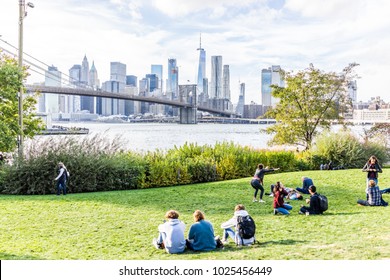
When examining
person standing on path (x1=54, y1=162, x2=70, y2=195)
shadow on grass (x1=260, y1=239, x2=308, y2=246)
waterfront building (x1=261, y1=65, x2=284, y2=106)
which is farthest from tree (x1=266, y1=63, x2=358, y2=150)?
shadow on grass (x1=260, y1=239, x2=308, y2=246)

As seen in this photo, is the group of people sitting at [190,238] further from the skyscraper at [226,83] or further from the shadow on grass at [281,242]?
the skyscraper at [226,83]

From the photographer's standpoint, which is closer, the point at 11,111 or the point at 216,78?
the point at 11,111

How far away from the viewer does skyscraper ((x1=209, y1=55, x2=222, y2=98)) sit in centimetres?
4650

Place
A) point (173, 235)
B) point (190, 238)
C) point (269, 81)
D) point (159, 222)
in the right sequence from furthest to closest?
point (269, 81)
point (159, 222)
point (190, 238)
point (173, 235)

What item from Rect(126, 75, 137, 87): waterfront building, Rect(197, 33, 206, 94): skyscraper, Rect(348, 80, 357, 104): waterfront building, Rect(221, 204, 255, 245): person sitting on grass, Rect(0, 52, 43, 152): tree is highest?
Rect(197, 33, 206, 94): skyscraper

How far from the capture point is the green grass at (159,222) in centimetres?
632

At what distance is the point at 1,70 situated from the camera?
49.4 ft

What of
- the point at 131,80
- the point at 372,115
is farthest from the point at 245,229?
the point at 131,80

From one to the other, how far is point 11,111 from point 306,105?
14.0 m

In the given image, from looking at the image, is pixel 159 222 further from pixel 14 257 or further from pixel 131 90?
pixel 131 90

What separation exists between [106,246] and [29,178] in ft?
25.8

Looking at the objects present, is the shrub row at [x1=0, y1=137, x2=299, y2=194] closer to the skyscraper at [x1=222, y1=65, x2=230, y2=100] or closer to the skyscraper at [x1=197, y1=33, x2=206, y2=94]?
the skyscraper at [x1=197, y1=33, x2=206, y2=94]

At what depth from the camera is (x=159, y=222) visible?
8.55 m

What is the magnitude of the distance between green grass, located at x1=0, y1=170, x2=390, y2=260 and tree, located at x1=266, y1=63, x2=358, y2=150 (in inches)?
425
